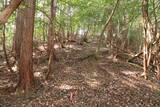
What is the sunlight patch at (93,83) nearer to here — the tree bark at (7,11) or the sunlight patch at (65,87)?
the sunlight patch at (65,87)

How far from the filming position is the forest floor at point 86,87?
5105 millimetres

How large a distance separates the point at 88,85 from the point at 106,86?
28.5 inches

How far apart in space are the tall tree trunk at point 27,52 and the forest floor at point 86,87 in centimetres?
41

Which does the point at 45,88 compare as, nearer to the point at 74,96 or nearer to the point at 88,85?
the point at 74,96

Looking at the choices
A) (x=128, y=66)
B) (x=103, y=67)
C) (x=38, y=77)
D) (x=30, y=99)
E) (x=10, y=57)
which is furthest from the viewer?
(x=10, y=57)

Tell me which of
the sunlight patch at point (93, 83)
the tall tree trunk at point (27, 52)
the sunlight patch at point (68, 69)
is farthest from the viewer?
the sunlight patch at point (68, 69)

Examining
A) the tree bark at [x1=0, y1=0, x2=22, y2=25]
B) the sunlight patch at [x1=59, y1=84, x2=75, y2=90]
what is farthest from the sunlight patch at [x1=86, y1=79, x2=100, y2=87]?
the tree bark at [x1=0, y1=0, x2=22, y2=25]

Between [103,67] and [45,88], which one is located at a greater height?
[103,67]

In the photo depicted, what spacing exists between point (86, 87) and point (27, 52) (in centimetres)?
259

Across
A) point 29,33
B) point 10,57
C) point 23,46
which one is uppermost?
point 29,33

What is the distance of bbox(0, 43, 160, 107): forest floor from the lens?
16.8 feet

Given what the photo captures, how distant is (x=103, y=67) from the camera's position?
25.8 ft

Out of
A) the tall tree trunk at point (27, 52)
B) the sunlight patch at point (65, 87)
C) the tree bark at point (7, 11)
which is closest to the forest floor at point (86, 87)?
the sunlight patch at point (65, 87)

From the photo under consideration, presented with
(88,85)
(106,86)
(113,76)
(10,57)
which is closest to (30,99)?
(88,85)
